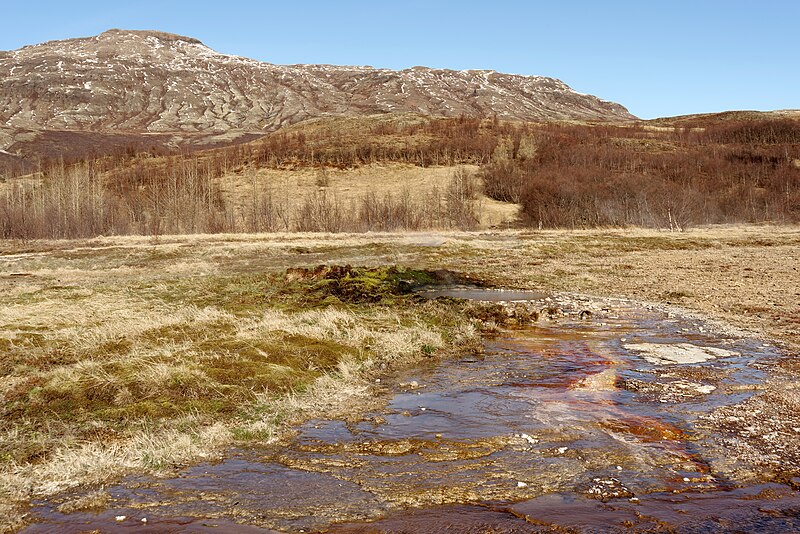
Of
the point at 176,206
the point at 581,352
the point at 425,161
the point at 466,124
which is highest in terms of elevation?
the point at 466,124

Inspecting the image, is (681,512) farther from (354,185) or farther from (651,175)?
(651,175)

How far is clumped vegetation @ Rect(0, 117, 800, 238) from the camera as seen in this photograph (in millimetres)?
69375

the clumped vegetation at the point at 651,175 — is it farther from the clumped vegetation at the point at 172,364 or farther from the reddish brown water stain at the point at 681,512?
the reddish brown water stain at the point at 681,512

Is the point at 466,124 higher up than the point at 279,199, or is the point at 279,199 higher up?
the point at 466,124

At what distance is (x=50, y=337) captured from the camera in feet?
49.1

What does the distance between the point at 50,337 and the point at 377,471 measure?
1013cm

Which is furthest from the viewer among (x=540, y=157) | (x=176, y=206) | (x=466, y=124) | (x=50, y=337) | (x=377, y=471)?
(x=466, y=124)

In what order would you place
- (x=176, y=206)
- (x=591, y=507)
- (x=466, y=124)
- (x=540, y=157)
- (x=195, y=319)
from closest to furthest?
(x=591, y=507)
(x=195, y=319)
(x=176, y=206)
(x=540, y=157)
(x=466, y=124)

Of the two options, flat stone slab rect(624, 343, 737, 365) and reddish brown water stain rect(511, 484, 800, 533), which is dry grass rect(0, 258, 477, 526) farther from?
reddish brown water stain rect(511, 484, 800, 533)

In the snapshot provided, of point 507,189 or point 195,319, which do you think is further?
point 507,189

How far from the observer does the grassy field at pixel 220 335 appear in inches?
372

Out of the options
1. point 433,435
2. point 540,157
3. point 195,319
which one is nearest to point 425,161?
point 540,157

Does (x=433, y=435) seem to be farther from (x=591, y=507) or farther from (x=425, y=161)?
(x=425, y=161)

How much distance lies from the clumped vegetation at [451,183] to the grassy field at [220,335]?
31963mm
